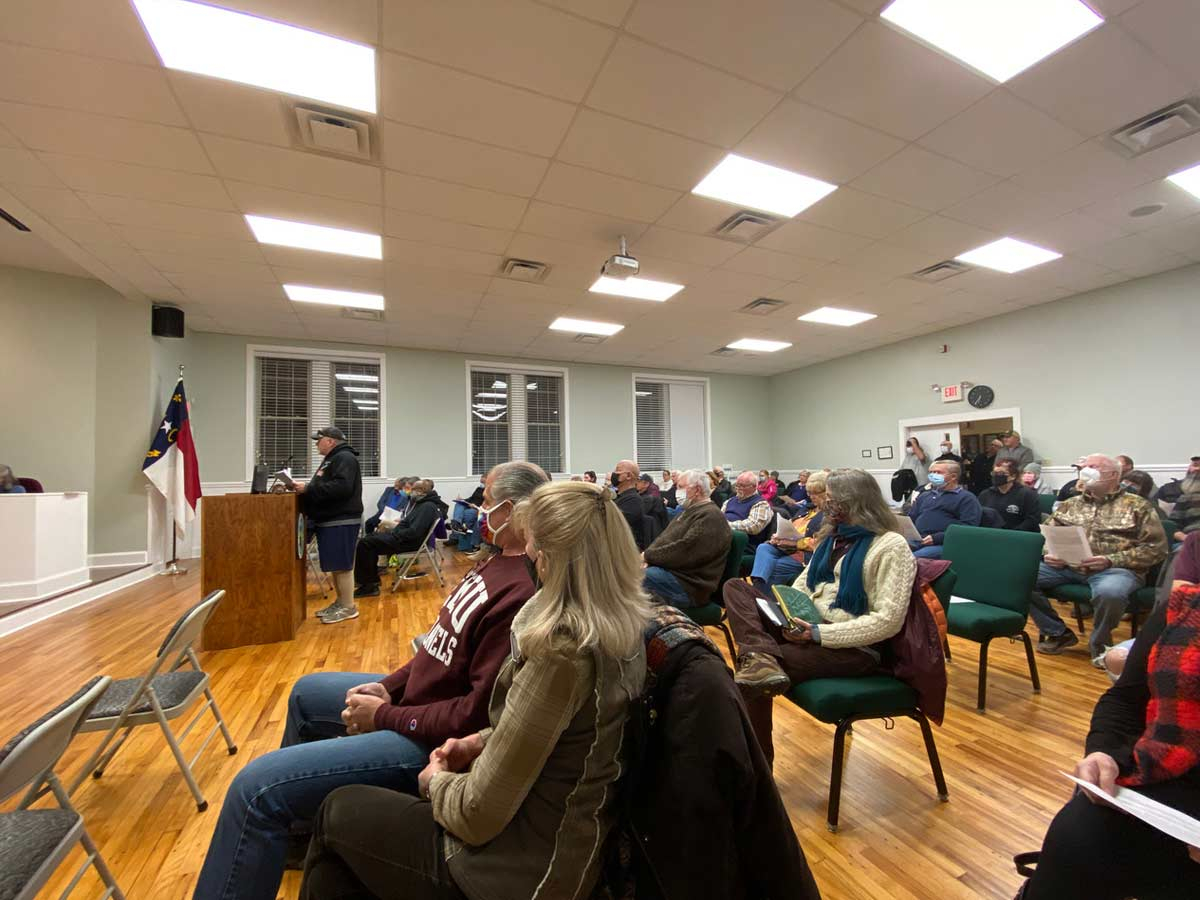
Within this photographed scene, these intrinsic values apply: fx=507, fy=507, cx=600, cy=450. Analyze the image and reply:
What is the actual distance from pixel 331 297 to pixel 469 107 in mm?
3854

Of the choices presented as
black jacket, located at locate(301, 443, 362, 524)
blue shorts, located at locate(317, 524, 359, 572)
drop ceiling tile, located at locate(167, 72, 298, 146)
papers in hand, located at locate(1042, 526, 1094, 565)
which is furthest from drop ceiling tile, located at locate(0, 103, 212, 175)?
papers in hand, located at locate(1042, 526, 1094, 565)

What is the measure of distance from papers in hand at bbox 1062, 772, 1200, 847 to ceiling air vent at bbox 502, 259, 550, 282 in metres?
4.93

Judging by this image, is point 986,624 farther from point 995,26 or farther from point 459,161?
point 459,161

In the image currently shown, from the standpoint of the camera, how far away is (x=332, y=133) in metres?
3.00

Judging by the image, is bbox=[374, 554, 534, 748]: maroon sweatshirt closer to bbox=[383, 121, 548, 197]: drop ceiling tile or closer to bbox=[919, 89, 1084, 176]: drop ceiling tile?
bbox=[383, 121, 548, 197]: drop ceiling tile

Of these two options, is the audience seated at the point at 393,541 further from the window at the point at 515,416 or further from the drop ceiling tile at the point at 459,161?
the window at the point at 515,416

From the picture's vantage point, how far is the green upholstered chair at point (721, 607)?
9.59 ft

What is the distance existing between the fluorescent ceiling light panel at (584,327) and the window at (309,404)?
3.18 m

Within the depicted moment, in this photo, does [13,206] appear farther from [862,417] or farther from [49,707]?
[862,417]

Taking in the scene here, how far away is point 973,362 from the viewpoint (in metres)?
7.25

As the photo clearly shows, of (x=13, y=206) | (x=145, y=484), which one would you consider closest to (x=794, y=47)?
(x=13, y=206)

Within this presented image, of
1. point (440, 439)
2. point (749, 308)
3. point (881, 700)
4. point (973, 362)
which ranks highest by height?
point (749, 308)

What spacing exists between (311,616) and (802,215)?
208 inches

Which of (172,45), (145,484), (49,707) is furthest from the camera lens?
(145,484)
